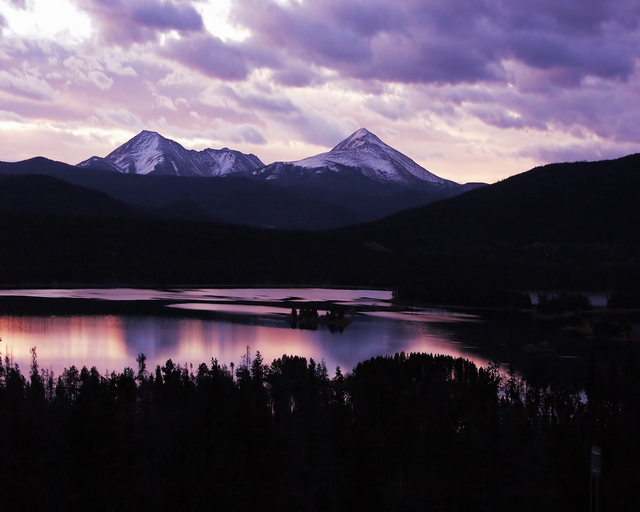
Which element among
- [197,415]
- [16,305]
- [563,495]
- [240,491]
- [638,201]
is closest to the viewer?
[240,491]

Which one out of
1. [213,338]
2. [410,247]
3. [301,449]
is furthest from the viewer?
[410,247]

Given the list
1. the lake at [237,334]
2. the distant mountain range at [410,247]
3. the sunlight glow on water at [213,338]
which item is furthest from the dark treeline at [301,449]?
the distant mountain range at [410,247]

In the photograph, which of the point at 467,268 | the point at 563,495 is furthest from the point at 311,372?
the point at 467,268

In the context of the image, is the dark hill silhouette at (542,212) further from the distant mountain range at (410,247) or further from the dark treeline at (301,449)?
the dark treeline at (301,449)

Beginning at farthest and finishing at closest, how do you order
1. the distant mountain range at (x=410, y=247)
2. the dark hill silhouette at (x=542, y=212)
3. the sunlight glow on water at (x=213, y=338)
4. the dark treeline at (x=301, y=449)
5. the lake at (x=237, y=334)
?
1. the dark hill silhouette at (x=542, y=212)
2. the distant mountain range at (x=410, y=247)
3. the lake at (x=237, y=334)
4. the sunlight glow on water at (x=213, y=338)
5. the dark treeline at (x=301, y=449)

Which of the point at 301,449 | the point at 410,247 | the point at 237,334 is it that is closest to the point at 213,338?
the point at 237,334

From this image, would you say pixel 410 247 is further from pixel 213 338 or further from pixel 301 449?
pixel 301 449

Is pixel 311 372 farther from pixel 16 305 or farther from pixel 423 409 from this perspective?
pixel 16 305
